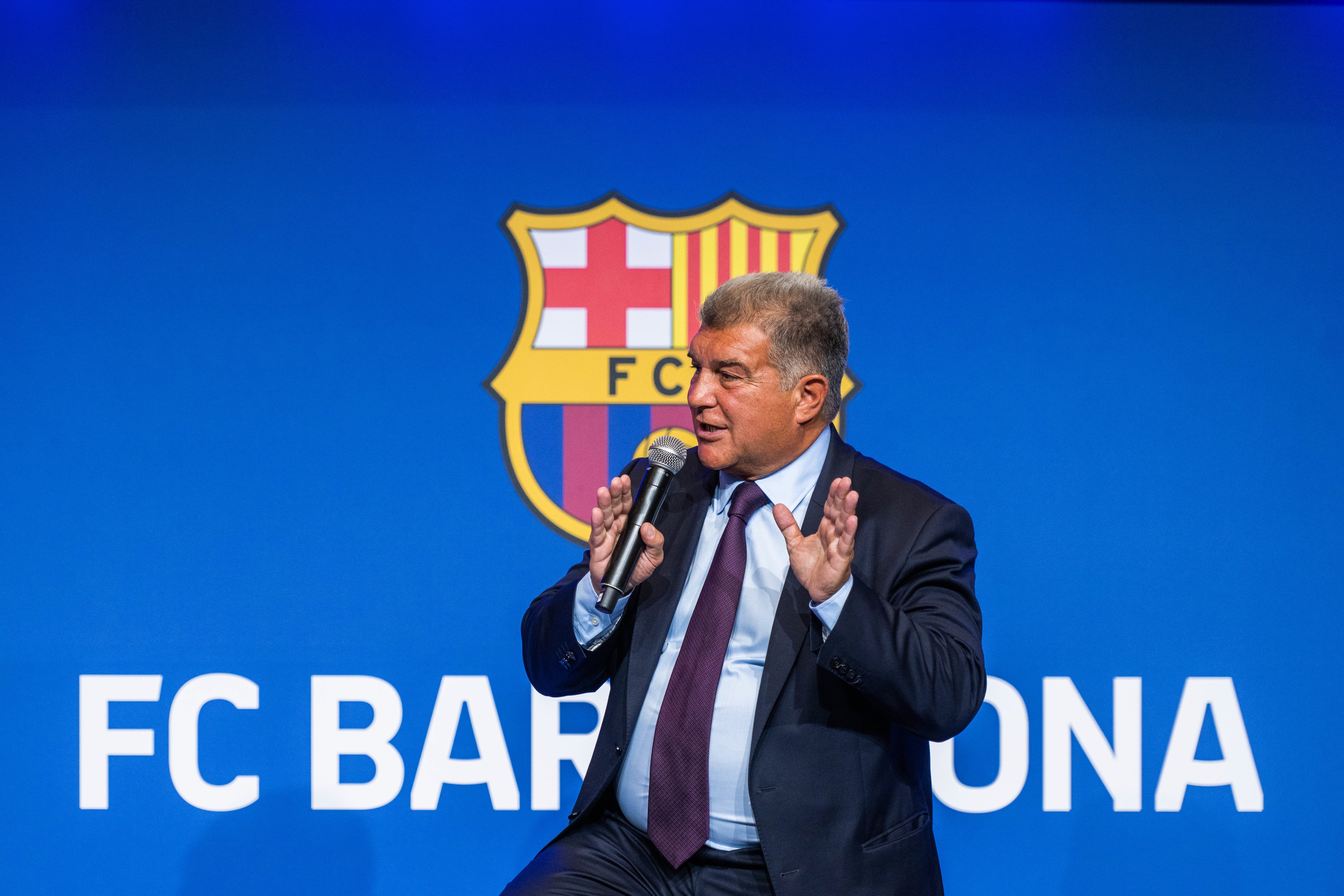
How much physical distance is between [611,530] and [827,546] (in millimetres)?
360

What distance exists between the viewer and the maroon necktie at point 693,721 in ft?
5.62

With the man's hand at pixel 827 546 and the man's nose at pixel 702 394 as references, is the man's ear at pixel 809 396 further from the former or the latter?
the man's hand at pixel 827 546

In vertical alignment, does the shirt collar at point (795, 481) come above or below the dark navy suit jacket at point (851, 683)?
above

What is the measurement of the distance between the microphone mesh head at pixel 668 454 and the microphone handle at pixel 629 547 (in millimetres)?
33

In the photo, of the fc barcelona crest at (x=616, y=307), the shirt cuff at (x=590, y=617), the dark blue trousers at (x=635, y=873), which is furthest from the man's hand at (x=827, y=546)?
the fc barcelona crest at (x=616, y=307)

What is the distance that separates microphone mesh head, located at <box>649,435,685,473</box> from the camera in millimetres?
1738

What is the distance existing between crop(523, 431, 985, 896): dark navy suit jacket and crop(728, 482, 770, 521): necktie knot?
9 centimetres

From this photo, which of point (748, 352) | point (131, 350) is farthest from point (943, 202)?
point (131, 350)

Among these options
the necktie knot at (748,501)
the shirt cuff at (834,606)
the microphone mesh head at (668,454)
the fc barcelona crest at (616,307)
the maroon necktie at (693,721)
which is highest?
the fc barcelona crest at (616,307)

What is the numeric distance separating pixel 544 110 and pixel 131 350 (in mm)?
1214

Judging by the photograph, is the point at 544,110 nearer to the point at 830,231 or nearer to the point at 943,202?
the point at 830,231

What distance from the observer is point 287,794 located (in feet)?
8.95

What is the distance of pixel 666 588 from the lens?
1871 mm

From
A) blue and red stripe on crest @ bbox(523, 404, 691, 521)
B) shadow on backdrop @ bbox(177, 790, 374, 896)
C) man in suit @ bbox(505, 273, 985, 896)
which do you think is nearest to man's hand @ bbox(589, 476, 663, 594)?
man in suit @ bbox(505, 273, 985, 896)
